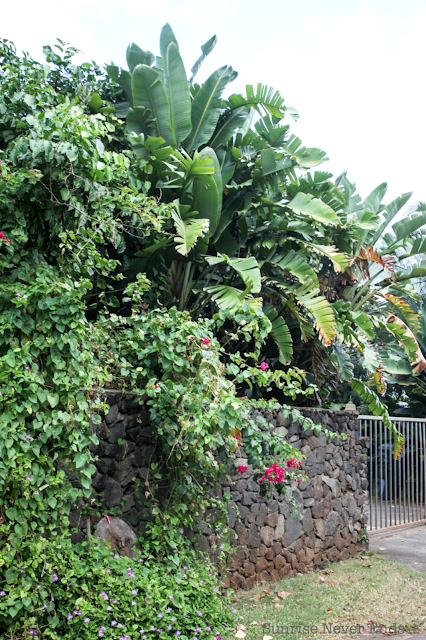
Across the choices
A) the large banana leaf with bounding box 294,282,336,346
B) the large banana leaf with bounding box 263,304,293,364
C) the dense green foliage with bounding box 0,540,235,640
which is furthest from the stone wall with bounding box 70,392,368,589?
the large banana leaf with bounding box 294,282,336,346

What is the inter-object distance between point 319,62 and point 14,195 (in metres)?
5.43

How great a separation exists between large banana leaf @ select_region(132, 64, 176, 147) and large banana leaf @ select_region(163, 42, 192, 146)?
4.9 inches

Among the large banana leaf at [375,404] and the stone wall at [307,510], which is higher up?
the large banana leaf at [375,404]

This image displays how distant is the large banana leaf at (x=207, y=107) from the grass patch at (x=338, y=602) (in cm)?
573

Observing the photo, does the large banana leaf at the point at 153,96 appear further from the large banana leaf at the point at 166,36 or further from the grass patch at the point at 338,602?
the grass patch at the point at 338,602

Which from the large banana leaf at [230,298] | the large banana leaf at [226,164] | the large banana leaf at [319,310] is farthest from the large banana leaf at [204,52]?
the large banana leaf at [319,310]

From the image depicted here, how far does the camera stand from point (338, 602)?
530cm

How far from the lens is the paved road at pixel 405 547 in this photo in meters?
7.20

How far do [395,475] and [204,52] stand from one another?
7.60 metres

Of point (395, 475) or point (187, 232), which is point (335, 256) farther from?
point (395, 475)

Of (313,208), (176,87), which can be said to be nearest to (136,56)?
(176,87)

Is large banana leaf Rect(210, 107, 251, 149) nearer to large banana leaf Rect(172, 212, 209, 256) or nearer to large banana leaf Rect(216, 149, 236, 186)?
large banana leaf Rect(216, 149, 236, 186)

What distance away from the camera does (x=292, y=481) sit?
259 inches

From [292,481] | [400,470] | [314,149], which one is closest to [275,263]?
[314,149]
